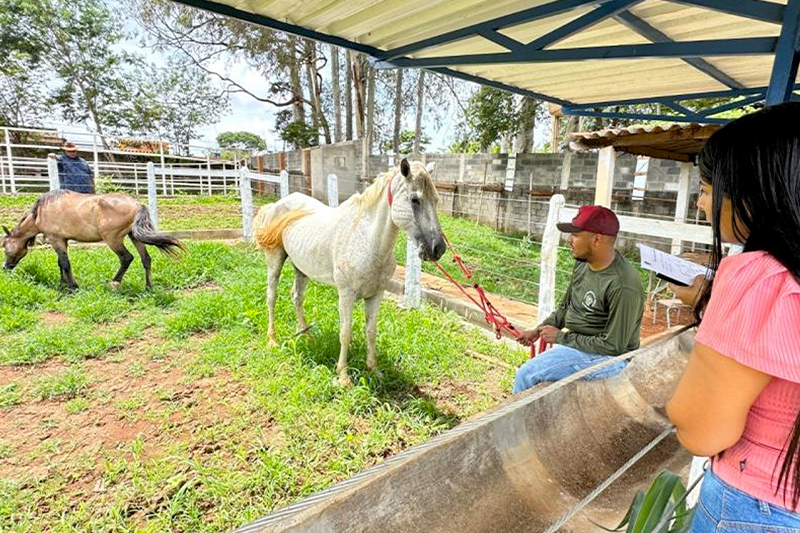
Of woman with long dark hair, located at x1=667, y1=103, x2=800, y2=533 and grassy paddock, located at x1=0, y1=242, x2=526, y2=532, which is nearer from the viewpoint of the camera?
woman with long dark hair, located at x1=667, y1=103, x2=800, y2=533

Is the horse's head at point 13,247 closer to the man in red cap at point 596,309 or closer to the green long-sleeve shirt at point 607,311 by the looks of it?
the man in red cap at point 596,309

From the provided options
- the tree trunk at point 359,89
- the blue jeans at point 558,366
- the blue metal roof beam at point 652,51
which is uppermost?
the tree trunk at point 359,89

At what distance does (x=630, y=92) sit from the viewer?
358 cm

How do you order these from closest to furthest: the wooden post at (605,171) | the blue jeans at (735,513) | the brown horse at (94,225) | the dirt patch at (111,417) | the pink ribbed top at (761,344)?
the pink ribbed top at (761,344) < the blue jeans at (735,513) < the dirt patch at (111,417) < the wooden post at (605,171) < the brown horse at (94,225)

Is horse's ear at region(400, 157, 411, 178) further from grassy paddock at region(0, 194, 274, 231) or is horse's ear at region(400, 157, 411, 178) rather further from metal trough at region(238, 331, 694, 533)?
grassy paddock at region(0, 194, 274, 231)

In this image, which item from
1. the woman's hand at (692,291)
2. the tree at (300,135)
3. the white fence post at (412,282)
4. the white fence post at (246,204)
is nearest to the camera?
the woman's hand at (692,291)

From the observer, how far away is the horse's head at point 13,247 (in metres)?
5.55

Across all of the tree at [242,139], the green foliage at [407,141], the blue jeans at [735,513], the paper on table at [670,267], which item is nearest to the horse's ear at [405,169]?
the paper on table at [670,267]

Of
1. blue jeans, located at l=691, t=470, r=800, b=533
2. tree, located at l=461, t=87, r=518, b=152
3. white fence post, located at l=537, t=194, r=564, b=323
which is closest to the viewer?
Answer: blue jeans, located at l=691, t=470, r=800, b=533

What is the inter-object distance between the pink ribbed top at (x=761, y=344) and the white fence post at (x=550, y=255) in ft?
8.34

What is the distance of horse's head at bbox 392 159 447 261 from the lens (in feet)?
8.53

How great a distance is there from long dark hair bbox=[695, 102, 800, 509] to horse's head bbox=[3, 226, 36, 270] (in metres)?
7.48

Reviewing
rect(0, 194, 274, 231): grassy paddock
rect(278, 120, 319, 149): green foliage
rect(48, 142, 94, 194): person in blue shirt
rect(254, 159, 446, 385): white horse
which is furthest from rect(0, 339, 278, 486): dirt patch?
rect(278, 120, 319, 149): green foliage

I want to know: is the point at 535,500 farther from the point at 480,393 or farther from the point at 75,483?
the point at 75,483
